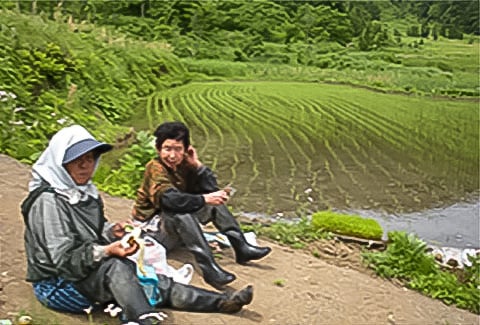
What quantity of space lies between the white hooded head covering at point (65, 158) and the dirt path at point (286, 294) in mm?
454

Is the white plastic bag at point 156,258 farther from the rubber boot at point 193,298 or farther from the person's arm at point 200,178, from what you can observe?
the person's arm at point 200,178

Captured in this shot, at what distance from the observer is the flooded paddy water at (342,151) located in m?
6.51

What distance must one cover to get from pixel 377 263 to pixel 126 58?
273 inches

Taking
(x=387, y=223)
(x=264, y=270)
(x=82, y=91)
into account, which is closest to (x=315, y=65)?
(x=82, y=91)

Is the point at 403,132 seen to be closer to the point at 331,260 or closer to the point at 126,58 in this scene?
the point at 126,58

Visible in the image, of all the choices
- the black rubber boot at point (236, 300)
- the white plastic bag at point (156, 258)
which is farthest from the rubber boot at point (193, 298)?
the white plastic bag at point (156, 258)

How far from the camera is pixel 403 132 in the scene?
30.9ft

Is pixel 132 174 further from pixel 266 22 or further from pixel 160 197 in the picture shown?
pixel 266 22

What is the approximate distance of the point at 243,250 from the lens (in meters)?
3.65

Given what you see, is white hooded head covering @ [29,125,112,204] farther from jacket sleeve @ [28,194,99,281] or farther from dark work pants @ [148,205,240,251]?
dark work pants @ [148,205,240,251]

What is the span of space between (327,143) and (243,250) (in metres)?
5.22

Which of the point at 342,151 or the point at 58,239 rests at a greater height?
the point at 58,239

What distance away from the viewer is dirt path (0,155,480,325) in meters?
2.83

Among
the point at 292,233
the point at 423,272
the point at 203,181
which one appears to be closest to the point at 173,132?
the point at 203,181
